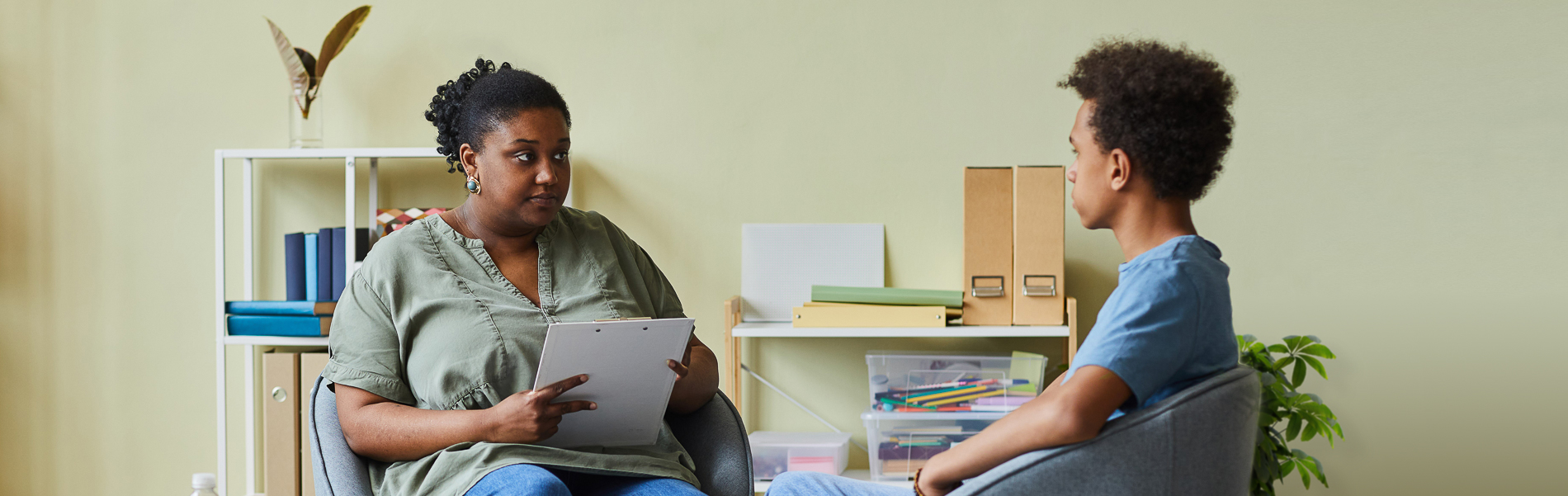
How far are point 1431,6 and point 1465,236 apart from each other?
23.0 inches

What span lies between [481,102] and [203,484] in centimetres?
104

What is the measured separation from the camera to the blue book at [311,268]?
249 cm

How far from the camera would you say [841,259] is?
255 cm

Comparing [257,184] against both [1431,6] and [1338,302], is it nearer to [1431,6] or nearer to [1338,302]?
[1338,302]

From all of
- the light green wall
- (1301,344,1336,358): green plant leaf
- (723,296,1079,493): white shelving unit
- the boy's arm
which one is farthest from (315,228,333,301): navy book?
(1301,344,1336,358): green plant leaf

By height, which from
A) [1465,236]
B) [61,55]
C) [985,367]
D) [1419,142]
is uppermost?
[61,55]

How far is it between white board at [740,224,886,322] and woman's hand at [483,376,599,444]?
A: 125 centimetres

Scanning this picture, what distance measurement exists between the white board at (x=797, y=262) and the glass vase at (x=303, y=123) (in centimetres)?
122

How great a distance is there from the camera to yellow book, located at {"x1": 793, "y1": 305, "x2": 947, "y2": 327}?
229 centimetres

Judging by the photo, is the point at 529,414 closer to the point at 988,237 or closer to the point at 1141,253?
the point at 1141,253

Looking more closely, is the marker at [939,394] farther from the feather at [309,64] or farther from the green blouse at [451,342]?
the feather at [309,64]

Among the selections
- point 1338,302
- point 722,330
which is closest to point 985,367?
point 722,330

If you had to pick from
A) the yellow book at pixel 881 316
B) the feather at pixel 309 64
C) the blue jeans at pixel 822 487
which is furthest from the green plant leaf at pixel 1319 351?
the feather at pixel 309 64

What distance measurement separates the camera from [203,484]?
1882mm
